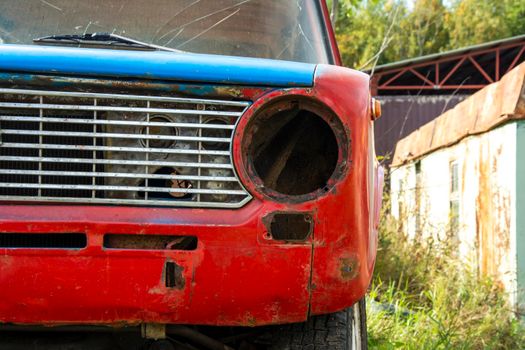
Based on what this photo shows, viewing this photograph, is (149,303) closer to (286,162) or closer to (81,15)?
(286,162)

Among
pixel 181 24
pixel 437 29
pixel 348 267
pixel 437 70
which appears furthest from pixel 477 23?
pixel 348 267

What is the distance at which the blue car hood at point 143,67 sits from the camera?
7.54 feet

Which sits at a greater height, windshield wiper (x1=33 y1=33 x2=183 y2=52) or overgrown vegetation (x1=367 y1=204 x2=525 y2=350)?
windshield wiper (x1=33 y1=33 x2=183 y2=52)

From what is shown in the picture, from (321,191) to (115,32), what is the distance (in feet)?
4.81

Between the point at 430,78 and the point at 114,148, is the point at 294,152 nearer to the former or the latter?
the point at 114,148

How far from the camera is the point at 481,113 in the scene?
7.32 meters

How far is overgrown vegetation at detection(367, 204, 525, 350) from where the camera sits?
17.3 feet

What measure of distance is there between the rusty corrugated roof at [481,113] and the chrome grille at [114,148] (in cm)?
422

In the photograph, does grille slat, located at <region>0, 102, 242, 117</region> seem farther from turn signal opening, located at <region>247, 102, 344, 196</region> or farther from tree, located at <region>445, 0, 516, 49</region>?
tree, located at <region>445, 0, 516, 49</region>

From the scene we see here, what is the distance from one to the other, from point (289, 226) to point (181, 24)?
4.63 ft

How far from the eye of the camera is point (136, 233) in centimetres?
227

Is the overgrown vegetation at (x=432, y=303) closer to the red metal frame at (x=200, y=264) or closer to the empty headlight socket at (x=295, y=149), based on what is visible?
the empty headlight socket at (x=295, y=149)

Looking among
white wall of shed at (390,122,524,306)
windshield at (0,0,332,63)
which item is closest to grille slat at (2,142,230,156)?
windshield at (0,0,332,63)

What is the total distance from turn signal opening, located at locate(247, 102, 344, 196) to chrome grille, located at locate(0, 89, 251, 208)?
164mm
